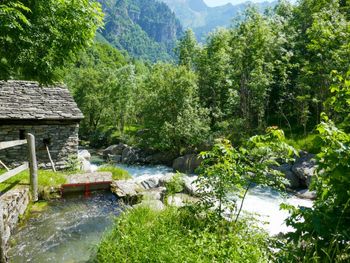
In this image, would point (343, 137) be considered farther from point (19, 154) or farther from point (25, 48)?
point (19, 154)

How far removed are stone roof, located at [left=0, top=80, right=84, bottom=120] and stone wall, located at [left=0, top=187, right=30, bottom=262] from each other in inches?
245

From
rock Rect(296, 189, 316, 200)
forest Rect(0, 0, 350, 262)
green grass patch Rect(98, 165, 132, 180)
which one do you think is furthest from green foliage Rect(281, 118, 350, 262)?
rock Rect(296, 189, 316, 200)

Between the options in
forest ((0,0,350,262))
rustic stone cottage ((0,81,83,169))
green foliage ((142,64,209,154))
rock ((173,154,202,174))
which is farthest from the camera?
green foliage ((142,64,209,154))

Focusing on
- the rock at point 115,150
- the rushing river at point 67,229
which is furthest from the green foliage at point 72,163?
the rock at point 115,150

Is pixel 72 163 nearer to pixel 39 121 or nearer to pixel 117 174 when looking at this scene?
pixel 39 121

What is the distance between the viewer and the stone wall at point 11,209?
19.9 ft

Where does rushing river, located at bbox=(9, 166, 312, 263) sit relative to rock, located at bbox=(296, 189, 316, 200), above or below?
above

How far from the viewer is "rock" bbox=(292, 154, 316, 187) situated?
562 inches

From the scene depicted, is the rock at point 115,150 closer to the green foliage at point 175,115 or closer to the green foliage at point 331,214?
the green foliage at point 175,115

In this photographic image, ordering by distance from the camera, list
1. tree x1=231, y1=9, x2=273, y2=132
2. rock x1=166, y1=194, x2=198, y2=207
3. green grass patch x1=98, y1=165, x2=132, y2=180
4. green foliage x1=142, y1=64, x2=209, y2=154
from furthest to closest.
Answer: green foliage x1=142, y1=64, x2=209, y2=154, tree x1=231, y1=9, x2=273, y2=132, green grass patch x1=98, y1=165, x2=132, y2=180, rock x1=166, y1=194, x2=198, y2=207

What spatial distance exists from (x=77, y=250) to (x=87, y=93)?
92.5ft

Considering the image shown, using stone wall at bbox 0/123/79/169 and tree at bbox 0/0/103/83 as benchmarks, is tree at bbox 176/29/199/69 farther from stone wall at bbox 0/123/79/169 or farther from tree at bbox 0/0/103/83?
tree at bbox 0/0/103/83

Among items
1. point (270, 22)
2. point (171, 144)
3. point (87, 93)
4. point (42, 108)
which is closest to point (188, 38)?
point (87, 93)

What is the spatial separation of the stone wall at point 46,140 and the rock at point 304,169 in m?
11.1
